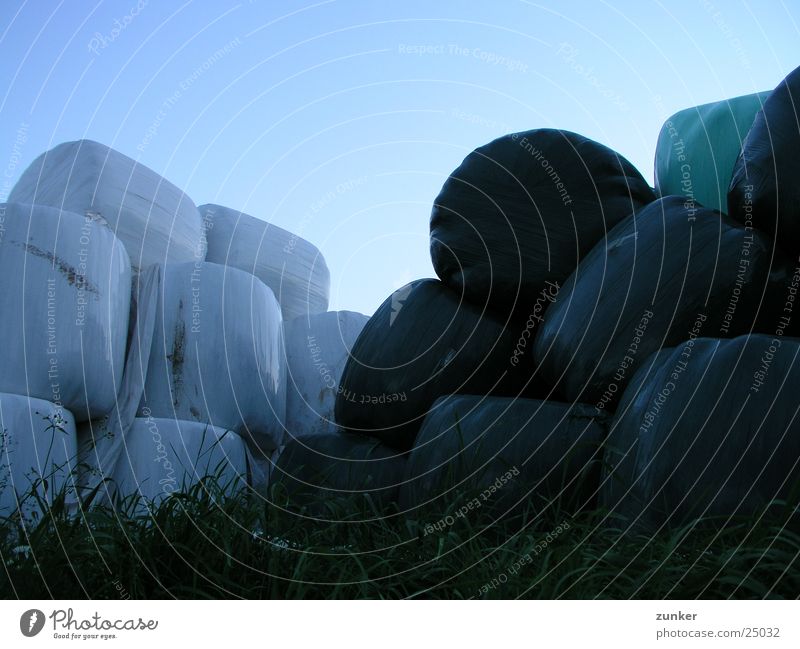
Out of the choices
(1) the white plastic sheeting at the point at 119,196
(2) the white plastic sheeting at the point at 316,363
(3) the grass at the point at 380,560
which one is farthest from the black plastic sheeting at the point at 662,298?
(1) the white plastic sheeting at the point at 119,196

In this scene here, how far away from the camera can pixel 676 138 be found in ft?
6.54

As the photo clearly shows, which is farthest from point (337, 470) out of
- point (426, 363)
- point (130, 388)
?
point (130, 388)

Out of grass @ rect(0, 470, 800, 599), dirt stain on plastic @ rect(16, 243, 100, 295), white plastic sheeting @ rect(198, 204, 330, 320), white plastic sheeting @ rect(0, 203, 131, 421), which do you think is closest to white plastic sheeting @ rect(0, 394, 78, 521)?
white plastic sheeting @ rect(0, 203, 131, 421)

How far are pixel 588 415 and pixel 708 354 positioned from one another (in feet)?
0.72

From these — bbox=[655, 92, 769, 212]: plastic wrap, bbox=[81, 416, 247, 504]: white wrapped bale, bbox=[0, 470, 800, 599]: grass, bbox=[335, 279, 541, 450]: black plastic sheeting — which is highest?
bbox=[655, 92, 769, 212]: plastic wrap

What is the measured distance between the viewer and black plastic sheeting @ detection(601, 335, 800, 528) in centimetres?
106

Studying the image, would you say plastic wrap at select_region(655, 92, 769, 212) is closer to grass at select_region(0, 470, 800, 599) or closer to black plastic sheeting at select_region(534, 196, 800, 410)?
black plastic sheeting at select_region(534, 196, 800, 410)

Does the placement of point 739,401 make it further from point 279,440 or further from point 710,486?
point 279,440

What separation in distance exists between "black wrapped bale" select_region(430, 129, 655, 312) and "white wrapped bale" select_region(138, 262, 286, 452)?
568 millimetres

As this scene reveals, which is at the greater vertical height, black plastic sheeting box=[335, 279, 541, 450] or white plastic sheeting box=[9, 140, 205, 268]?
white plastic sheeting box=[9, 140, 205, 268]

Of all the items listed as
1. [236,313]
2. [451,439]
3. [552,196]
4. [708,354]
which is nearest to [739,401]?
[708,354]

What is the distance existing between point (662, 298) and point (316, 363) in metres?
1.24
